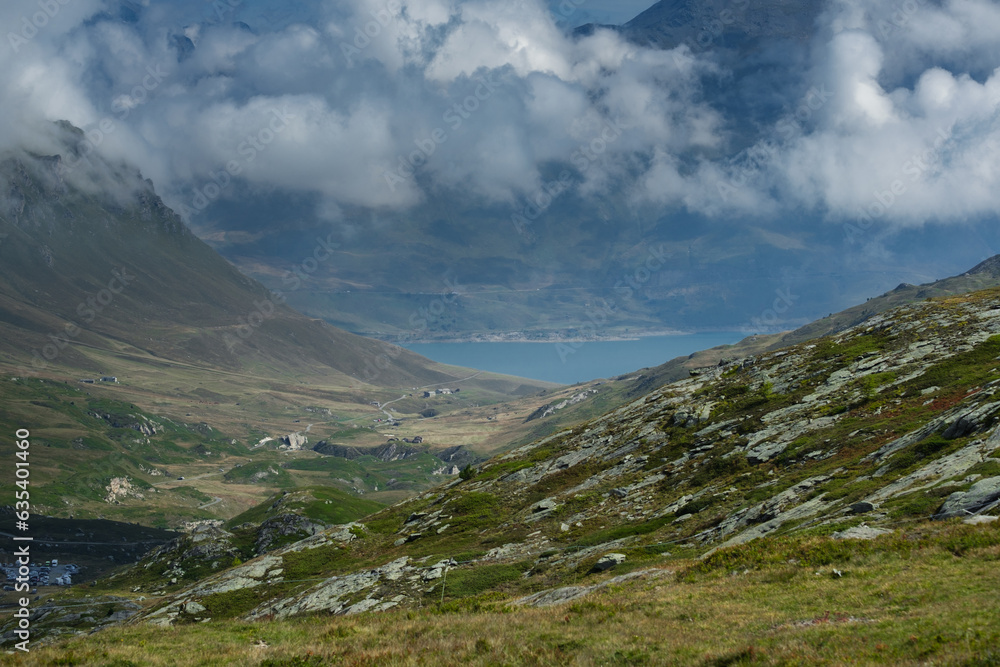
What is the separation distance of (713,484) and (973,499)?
2095 cm

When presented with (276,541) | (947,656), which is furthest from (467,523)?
(276,541)

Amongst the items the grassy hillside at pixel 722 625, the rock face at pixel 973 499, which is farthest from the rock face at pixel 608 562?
the rock face at pixel 973 499

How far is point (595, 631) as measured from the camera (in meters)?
24.0

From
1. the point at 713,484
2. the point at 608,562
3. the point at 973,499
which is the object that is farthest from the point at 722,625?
the point at 713,484

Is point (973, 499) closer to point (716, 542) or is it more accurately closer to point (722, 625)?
point (716, 542)

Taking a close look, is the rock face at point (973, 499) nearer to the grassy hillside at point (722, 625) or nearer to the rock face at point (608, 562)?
the grassy hillside at point (722, 625)

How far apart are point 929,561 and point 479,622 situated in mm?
16966

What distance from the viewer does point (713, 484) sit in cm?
4806

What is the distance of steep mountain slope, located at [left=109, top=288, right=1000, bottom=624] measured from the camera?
34.7 metres

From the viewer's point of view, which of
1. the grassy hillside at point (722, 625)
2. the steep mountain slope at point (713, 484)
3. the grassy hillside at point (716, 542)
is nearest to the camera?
the grassy hillside at point (722, 625)

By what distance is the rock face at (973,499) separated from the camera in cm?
2744

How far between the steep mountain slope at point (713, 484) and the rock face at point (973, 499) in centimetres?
8

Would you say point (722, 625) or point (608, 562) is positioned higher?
point (608, 562)

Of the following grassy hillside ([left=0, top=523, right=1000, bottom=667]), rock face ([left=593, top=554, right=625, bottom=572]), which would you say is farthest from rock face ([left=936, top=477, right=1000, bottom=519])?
rock face ([left=593, top=554, right=625, bottom=572])
